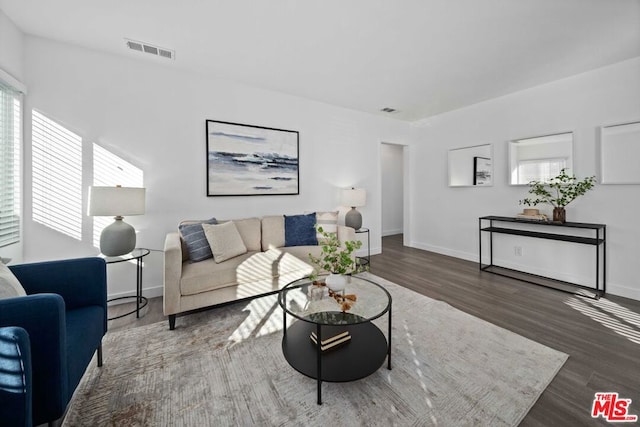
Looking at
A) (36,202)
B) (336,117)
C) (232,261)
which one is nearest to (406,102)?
(336,117)

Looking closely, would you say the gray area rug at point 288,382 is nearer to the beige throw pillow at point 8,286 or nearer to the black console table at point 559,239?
the beige throw pillow at point 8,286

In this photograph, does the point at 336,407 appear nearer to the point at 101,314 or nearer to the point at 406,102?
the point at 101,314

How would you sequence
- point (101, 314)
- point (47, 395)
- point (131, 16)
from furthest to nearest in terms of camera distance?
point (131, 16), point (101, 314), point (47, 395)

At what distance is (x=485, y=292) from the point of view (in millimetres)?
3070

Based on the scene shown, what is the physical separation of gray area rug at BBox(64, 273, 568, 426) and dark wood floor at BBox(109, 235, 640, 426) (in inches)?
4.5

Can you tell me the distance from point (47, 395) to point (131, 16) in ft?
8.81

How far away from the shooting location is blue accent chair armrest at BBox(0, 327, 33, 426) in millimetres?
888

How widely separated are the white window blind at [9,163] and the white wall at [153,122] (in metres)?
0.09

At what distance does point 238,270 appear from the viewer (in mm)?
2582

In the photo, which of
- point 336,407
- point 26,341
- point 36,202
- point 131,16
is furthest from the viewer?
point 36,202

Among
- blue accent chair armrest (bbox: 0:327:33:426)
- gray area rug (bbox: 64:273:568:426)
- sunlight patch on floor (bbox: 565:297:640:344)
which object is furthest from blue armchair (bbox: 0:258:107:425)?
sunlight patch on floor (bbox: 565:297:640:344)

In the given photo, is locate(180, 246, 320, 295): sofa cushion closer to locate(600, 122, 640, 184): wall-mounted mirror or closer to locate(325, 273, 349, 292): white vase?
locate(325, 273, 349, 292): white vase

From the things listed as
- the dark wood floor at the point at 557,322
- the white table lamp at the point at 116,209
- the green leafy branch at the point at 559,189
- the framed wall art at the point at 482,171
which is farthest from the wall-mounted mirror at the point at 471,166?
the white table lamp at the point at 116,209

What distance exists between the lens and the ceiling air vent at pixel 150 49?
261 cm
